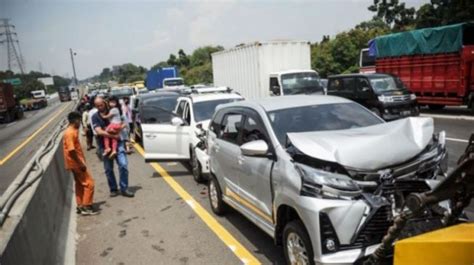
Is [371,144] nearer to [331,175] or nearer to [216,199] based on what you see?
[331,175]

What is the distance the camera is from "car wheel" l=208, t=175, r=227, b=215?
646 cm

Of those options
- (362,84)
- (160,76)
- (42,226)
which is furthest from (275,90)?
(160,76)

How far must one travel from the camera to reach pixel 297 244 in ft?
13.1

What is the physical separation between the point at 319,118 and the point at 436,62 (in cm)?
1362

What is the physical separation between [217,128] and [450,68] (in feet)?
41.4

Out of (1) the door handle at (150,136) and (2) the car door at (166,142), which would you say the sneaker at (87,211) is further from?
(1) the door handle at (150,136)

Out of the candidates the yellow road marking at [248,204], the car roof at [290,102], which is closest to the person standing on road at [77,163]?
the yellow road marking at [248,204]

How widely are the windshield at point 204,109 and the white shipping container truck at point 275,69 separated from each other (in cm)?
788

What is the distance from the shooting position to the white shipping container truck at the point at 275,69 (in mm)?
17728

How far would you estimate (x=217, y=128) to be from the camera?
654 centimetres

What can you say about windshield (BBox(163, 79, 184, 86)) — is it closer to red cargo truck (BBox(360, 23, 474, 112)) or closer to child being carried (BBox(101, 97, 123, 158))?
red cargo truck (BBox(360, 23, 474, 112))

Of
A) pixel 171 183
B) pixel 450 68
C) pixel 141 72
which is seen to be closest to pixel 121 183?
pixel 171 183

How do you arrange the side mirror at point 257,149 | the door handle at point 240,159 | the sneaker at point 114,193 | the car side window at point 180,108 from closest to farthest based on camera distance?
the side mirror at point 257,149
the door handle at point 240,159
the sneaker at point 114,193
the car side window at point 180,108

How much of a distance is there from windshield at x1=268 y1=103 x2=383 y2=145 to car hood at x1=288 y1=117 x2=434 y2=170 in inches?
22.5
